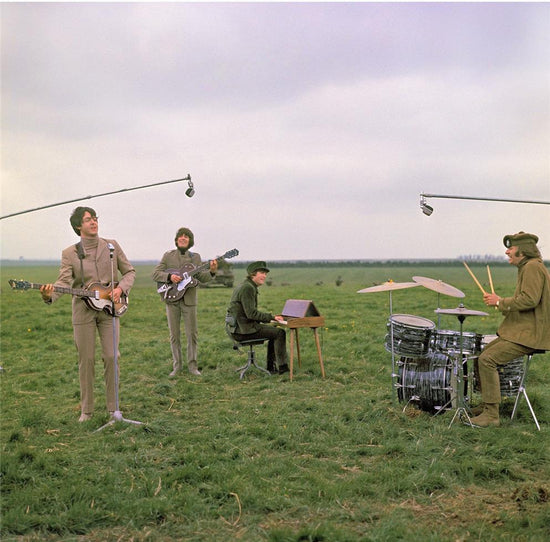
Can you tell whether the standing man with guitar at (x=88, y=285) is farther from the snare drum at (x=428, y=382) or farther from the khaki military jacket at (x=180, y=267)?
the snare drum at (x=428, y=382)

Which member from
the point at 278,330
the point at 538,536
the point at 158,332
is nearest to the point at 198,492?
the point at 538,536

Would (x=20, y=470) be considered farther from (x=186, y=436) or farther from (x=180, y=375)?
(x=180, y=375)

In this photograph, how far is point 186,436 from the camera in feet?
21.6

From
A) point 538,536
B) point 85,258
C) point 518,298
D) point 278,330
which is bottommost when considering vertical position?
point 538,536

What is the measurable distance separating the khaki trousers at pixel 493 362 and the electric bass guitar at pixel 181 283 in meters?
4.65

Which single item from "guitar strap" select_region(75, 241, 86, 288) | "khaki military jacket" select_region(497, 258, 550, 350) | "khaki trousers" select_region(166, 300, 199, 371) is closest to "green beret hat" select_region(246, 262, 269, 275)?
"khaki trousers" select_region(166, 300, 199, 371)

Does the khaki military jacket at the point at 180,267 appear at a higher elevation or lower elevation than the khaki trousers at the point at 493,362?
higher

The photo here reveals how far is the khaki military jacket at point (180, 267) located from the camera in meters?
9.74

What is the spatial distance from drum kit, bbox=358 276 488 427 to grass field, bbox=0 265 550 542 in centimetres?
23

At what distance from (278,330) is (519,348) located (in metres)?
4.16

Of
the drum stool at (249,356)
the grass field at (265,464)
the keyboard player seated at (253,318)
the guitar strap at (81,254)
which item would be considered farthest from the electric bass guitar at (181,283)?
the guitar strap at (81,254)

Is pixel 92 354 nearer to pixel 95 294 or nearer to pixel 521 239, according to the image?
pixel 95 294

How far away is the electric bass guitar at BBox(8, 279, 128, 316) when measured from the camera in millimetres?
6716

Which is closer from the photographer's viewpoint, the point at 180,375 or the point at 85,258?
the point at 85,258
